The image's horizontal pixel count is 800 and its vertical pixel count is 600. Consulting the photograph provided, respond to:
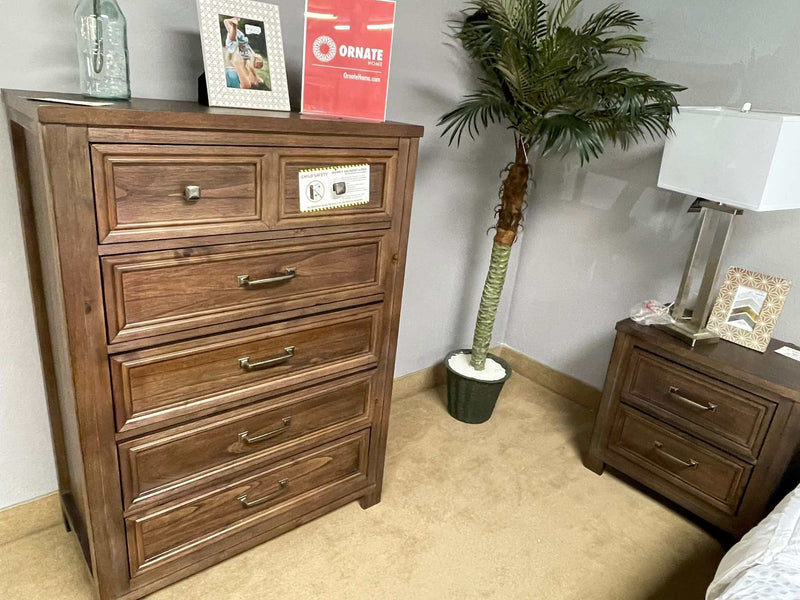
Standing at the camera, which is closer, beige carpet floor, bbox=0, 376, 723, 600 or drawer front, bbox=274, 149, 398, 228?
drawer front, bbox=274, 149, 398, 228

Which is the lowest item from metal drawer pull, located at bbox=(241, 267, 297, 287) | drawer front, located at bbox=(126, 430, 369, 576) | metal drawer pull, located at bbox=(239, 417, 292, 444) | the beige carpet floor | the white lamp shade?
the beige carpet floor

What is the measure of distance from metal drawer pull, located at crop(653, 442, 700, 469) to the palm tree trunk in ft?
2.42

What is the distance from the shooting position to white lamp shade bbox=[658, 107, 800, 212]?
60.7 inches

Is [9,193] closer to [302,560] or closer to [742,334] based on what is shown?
[302,560]

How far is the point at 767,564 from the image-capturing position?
1.13 meters

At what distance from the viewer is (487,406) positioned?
7.89 feet

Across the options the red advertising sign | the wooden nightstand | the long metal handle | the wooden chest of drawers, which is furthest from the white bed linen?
the red advertising sign

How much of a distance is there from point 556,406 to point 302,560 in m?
1.44

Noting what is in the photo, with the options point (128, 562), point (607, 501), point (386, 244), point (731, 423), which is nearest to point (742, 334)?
point (731, 423)

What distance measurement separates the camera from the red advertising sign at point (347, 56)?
144 cm

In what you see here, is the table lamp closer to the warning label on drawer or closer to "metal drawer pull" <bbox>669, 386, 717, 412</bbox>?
"metal drawer pull" <bbox>669, 386, 717, 412</bbox>

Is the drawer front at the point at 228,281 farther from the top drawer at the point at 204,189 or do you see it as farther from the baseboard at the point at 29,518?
the baseboard at the point at 29,518

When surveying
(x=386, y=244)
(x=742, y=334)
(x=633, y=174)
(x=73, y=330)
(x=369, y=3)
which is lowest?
(x=742, y=334)

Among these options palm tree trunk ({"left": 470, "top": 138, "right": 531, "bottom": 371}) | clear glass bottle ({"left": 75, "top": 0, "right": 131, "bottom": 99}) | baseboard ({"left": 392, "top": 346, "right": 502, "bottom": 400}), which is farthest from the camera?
baseboard ({"left": 392, "top": 346, "right": 502, "bottom": 400})
